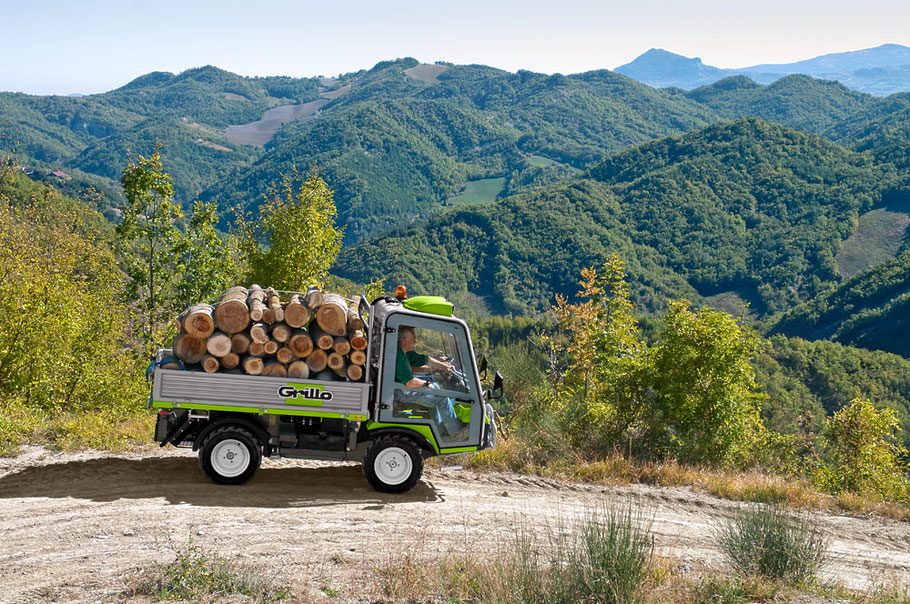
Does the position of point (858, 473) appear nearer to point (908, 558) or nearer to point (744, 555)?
point (908, 558)

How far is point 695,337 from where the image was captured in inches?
516

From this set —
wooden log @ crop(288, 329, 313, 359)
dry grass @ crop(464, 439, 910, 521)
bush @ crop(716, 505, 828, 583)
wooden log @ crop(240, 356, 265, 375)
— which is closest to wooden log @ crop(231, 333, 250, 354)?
wooden log @ crop(240, 356, 265, 375)

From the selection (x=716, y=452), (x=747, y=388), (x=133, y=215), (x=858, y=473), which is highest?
(x=133, y=215)

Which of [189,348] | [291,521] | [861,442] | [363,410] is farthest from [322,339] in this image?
[861,442]

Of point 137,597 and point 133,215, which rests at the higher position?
point 133,215

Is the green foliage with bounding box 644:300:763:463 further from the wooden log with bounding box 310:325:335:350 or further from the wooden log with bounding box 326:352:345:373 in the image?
the wooden log with bounding box 310:325:335:350

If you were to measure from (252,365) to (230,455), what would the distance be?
1188mm

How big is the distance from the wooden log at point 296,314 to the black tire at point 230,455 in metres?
1.44

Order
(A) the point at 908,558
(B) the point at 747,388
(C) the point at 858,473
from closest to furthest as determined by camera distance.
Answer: (A) the point at 908,558
(B) the point at 747,388
(C) the point at 858,473

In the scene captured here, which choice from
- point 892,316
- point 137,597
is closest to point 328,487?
point 137,597

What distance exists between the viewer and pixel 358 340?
7746mm

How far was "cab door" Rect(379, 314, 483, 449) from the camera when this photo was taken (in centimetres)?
802

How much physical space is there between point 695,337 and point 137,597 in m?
10.9

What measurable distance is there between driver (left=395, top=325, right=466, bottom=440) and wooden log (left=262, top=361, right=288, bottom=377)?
134cm
